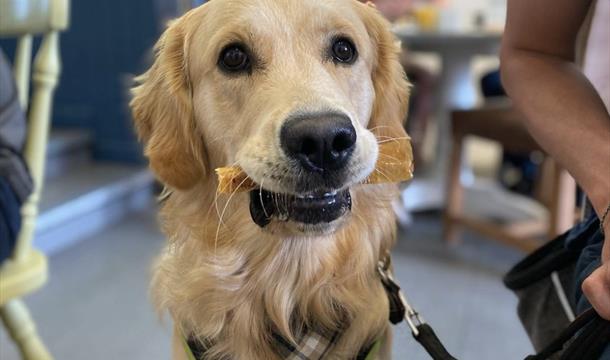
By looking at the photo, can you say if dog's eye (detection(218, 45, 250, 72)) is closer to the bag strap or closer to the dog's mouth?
the dog's mouth

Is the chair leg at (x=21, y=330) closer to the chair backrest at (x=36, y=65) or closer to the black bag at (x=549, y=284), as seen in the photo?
the chair backrest at (x=36, y=65)

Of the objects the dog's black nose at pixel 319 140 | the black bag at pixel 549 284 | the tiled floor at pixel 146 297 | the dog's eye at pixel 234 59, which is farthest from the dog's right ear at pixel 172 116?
the tiled floor at pixel 146 297

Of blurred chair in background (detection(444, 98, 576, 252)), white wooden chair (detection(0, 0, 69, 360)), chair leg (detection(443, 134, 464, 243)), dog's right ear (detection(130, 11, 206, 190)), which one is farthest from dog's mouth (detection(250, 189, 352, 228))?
chair leg (detection(443, 134, 464, 243))

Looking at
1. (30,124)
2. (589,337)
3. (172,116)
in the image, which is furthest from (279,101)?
(30,124)

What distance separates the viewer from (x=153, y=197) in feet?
11.9

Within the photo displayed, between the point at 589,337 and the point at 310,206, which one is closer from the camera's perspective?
the point at 589,337

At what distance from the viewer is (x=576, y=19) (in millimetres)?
1024

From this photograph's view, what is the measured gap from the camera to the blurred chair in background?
2.45 metres

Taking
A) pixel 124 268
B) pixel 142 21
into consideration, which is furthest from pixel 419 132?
pixel 124 268

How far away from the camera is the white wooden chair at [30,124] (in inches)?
53.4

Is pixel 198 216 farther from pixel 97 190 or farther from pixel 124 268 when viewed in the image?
pixel 97 190

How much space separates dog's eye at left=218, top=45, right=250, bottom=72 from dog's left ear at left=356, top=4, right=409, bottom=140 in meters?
0.26

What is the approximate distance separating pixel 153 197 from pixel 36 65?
7.16 ft

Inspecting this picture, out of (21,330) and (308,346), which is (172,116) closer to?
(308,346)
